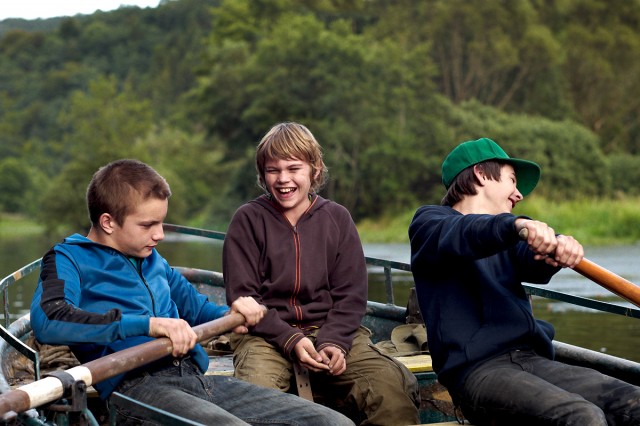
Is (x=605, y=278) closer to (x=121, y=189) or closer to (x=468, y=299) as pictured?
(x=468, y=299)

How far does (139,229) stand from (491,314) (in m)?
1.05

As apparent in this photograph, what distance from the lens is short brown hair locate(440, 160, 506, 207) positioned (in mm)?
3309

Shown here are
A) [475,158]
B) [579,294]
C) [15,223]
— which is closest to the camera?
[475,158]

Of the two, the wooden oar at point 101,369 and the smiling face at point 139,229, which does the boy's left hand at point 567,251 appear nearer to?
the wooden oar at point 101,369

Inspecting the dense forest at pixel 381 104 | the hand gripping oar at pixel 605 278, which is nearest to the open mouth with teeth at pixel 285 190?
the hand gripping oar at pixel 605 278

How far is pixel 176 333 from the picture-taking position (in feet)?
9.26

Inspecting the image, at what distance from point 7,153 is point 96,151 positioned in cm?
3660

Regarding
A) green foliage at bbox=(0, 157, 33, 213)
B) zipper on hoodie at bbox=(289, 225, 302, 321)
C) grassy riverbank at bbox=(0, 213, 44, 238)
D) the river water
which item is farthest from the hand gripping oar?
green foliage at bbox=(0, 157, 33, 213)

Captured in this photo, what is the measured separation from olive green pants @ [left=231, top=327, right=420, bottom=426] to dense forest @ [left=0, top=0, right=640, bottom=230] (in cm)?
3192

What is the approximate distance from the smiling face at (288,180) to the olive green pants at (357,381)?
482 millimetres

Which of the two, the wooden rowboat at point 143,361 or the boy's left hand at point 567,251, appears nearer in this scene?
the wooden rowboat at point 143,361

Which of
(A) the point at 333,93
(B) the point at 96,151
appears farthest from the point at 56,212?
(A) the point at 333,93

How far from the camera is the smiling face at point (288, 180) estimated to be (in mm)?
3699

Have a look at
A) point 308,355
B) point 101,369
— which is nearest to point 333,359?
point 308,355
